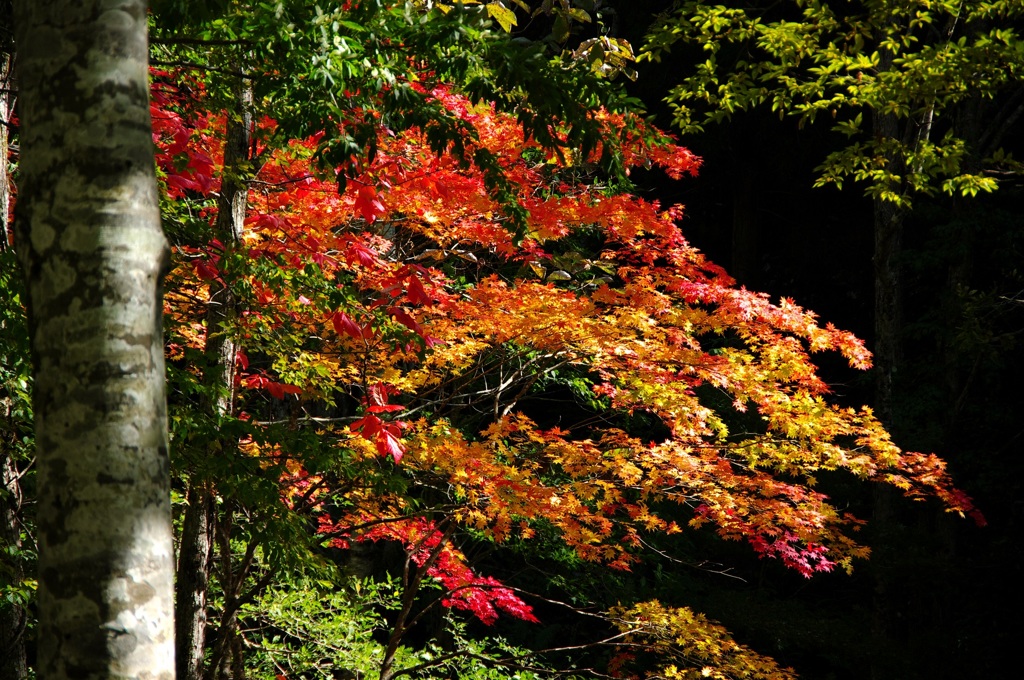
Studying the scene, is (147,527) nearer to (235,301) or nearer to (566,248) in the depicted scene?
(235,301)

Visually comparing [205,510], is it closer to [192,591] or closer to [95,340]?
[192,591]

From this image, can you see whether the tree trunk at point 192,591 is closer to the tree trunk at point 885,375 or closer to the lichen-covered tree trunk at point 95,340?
the lichen-covered tree trunk at point 95,340

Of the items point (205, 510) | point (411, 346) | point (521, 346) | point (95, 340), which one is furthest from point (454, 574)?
point (95, 340)

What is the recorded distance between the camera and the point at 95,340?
1.47 meters

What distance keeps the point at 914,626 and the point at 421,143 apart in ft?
24.3

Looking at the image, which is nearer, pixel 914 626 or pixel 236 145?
pixel 236 145

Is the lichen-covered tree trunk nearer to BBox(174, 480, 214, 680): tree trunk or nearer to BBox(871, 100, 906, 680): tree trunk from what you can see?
BBox(174, 480, 214, 680): tree trunk

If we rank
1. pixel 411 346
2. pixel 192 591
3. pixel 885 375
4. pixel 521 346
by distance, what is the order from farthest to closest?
pixel 885 375 → pixel 521 346 → pixel 192 591 → pixel 411 346

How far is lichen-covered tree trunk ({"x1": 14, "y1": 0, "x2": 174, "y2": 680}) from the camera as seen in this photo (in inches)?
56.7

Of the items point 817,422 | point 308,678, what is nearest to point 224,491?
point 817,422

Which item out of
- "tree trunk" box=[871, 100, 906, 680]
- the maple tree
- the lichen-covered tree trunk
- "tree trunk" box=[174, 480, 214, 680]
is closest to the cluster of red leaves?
the maple tree

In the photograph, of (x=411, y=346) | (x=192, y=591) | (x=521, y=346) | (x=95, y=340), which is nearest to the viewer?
(x=95, y=340)

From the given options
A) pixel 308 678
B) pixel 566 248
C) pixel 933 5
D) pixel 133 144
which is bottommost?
pixel 308 678

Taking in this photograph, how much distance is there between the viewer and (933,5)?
4242 mm
